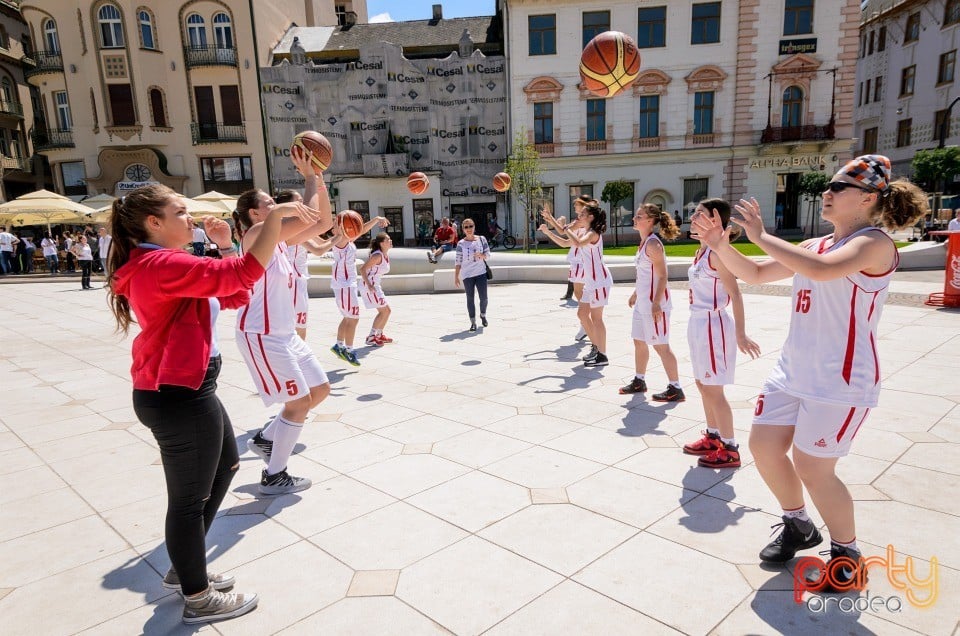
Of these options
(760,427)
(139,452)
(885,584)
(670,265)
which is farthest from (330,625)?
(670,265)

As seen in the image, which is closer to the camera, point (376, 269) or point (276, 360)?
point (276, 360)

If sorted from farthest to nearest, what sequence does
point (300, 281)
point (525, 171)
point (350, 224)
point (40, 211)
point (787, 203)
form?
point (787, 203), point (525, 171), point (40, 211), point (350, 224), point (300, 281)

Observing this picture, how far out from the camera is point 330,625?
262 centimetres

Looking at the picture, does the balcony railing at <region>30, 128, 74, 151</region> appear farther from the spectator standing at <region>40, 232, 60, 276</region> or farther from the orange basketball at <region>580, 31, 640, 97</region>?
the orange basketball at <region>580, 31, 640, 97</region>

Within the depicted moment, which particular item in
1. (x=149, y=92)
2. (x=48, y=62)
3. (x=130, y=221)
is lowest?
(x=130, y=221)

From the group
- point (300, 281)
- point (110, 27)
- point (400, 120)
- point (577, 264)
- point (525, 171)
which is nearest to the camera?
point (300, 281)

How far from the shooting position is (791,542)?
2.91m

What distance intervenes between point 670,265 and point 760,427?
12700mm

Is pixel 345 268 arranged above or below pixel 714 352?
above

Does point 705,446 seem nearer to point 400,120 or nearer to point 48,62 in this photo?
point 400,120

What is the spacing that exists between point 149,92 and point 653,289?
35046 millimetres

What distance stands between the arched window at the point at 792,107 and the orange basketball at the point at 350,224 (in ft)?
98.2

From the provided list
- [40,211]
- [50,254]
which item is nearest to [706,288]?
[40,211]

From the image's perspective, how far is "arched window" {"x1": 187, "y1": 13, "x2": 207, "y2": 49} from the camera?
31.8 metres
